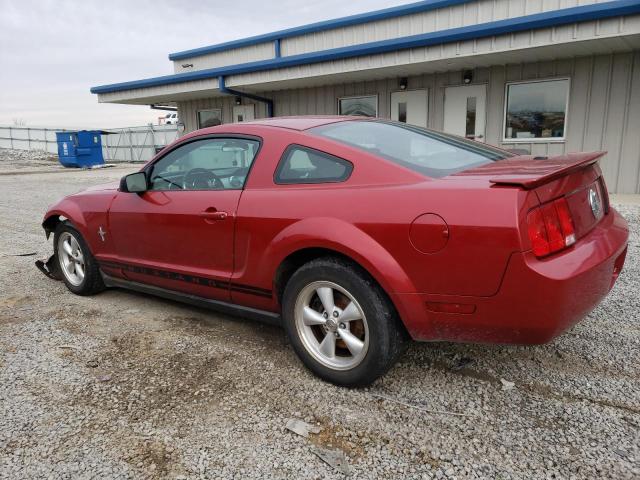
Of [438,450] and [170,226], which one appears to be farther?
[170,226]

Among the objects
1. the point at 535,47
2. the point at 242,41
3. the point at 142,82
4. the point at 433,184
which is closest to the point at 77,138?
the point at 142,82

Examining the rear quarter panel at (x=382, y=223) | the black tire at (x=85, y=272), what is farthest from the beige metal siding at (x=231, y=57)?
the rear quarter panel at (x=382, y=223)

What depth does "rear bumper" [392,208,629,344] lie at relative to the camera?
2051 mm

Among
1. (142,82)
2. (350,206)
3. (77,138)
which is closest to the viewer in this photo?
(350,206)

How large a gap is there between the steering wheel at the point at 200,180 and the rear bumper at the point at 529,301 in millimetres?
1657

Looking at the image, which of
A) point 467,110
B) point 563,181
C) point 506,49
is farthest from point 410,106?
point 563,181

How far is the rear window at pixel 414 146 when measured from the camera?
2608 mm

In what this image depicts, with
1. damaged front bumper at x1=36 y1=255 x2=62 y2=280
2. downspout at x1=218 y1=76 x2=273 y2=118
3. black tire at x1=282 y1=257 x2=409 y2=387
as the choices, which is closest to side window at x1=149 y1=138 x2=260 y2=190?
black tire at x1=282 y1=257 x2=409 y2=387

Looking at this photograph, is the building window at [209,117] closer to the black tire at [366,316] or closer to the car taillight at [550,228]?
the black tire at [366,316]

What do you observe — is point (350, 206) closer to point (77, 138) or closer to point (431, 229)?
point (431, 229)

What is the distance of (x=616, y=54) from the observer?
28.9 feet

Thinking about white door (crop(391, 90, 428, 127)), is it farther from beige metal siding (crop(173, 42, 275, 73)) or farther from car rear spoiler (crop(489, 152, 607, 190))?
car rear spoiler (crop(489, 152, 607, 190))

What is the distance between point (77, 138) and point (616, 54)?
835 inches

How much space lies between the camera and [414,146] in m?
2.90
